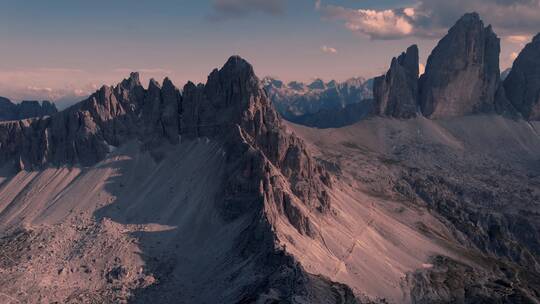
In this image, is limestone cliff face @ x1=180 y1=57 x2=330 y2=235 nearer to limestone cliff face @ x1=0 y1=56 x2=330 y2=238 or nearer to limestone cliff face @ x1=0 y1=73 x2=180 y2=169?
limestone cliff face @ x1=0 y1=56 x2=330 y2=238

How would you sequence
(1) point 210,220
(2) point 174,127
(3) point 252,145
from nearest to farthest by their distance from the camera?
(1) point 210,220, (3) point 252,145, (2) point 174,127

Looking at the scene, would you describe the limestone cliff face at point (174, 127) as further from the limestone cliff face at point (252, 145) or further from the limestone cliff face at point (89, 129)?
the limestone cliff face at point (252, 145)

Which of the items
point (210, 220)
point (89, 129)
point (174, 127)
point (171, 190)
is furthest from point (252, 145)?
point (89, 129)

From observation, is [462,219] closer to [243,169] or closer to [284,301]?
[243,169]

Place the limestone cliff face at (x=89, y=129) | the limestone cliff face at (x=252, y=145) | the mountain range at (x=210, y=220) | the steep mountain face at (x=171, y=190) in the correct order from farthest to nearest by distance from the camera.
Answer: the limestone cliff face at (x=89, y=129) < the limestone cliff face at (x=252, y=145) < the mountain range at (x=210, y=220) < the steep mountain face at (x=171, y=190)

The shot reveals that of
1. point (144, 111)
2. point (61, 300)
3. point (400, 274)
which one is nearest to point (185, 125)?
point (144, 111)

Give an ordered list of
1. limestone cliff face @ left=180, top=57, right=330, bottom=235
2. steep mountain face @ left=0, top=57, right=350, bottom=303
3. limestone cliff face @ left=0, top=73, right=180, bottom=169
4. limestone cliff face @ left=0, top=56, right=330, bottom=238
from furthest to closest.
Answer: limestone cliff face @ left=0, top=73, right=180, bottom=169 → limestone cliff face @ left=0, top=56, right=330, bottom=238 → limestone cliff face @ left=180, top=57, right=330, bottom=235 → steep mountain face @ left=0, top=57, right=350, bottom=303

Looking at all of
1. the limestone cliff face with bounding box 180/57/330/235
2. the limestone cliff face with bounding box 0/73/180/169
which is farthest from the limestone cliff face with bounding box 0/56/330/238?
the limestone cliff face with bounding box 180/57/330/235

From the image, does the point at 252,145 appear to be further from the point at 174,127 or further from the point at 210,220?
the point at 174,127

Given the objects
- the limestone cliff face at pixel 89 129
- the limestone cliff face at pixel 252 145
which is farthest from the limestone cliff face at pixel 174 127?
the limestone cliff face at pixel 252 145
